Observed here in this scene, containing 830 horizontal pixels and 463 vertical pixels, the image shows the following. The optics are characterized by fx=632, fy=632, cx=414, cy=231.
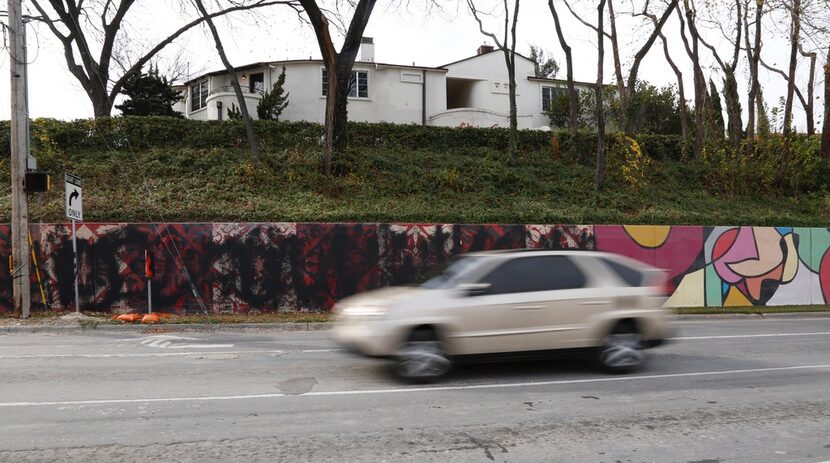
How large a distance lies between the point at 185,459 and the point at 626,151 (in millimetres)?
21536

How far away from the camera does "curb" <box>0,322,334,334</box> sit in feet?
40.6

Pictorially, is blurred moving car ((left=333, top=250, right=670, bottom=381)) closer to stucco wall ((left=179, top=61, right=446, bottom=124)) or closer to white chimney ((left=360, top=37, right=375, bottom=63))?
stucco wall ((left=179, top=61, right=446, bottom=124))

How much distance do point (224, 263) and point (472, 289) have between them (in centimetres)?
884

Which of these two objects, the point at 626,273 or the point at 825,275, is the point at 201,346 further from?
the point at 825,275

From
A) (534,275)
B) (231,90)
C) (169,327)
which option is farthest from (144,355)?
(231,90)

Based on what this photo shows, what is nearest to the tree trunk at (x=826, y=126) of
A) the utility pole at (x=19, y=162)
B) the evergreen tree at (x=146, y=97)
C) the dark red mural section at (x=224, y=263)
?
the dark red mural section at (x=224, y=263)

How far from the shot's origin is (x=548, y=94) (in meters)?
38.0

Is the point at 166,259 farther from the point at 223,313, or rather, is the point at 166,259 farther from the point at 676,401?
the point at 676,401

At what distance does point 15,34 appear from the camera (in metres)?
13.4

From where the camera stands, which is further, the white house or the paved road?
the white house

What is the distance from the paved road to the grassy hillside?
314 inches

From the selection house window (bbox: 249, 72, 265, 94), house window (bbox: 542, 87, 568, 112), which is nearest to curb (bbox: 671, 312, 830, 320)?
house window (bbox: 542, 87, 568, 112)

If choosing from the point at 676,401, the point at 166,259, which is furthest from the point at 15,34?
the point at 676,401

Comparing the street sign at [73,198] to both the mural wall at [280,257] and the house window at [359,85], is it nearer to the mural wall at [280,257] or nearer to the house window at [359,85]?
the mural wall at [280,257]
